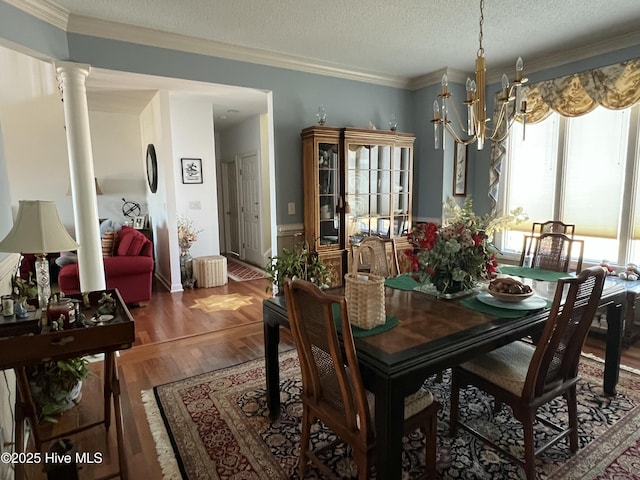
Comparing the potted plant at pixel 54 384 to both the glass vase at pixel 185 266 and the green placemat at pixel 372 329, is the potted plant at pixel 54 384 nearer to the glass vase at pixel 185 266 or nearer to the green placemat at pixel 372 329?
the green placemat at pixel 372 329

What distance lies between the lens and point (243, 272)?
6332 millimetres

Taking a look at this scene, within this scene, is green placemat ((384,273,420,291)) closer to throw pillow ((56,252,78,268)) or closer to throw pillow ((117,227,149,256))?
throw pillow ((117,227,149,256))

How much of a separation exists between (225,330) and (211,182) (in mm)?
2656

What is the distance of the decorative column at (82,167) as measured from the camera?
9.72ft

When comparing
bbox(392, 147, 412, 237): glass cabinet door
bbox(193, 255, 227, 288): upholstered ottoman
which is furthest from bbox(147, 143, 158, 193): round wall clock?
bbox(392, 147, 412, 237): glass cabinet door

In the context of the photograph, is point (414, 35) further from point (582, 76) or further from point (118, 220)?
point (118, 220)

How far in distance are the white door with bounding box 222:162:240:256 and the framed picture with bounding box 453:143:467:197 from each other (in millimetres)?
4193

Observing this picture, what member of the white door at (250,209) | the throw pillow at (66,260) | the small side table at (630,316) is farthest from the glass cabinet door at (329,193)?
the throw pillow at (66,260)

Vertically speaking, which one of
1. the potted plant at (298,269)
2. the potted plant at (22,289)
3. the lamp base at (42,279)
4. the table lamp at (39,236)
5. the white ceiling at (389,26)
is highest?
the white ceiling at (389,26)

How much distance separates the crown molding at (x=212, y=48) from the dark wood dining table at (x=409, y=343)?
260 cm

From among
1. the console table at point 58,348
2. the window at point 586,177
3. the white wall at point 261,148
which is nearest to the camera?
the console table at point 58,348

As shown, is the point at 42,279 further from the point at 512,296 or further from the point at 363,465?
the point at 512,296

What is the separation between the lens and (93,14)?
2.93 metres

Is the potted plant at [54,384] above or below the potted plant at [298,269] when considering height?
below
